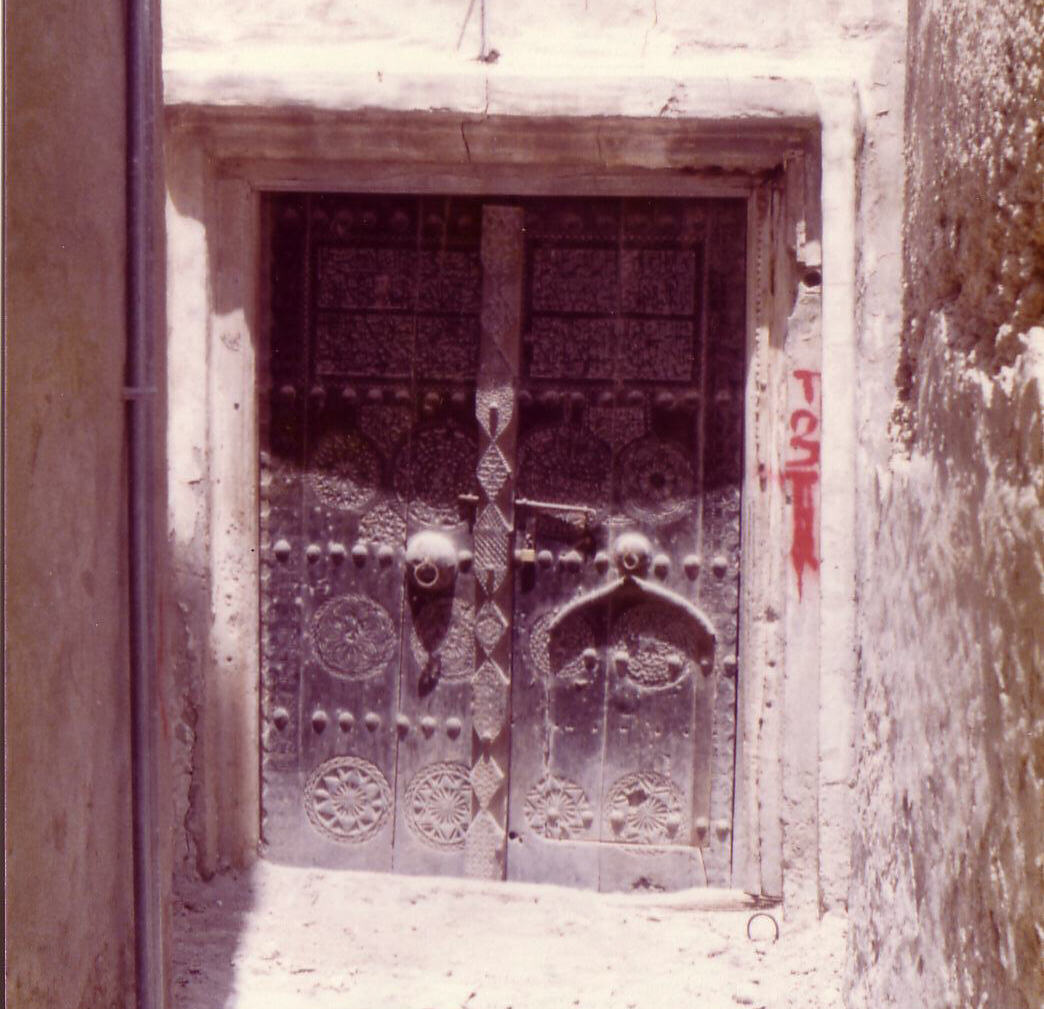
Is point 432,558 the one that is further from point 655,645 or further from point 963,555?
point 963,555

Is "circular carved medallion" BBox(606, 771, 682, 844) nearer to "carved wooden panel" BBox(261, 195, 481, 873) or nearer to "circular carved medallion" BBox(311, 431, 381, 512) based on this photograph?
"carved wooden panel" BBox(261, 195, 481, 873)

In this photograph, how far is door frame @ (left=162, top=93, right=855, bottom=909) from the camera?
259cm

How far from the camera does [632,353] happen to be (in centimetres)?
283

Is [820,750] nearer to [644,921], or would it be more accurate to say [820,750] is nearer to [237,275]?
[644,921]

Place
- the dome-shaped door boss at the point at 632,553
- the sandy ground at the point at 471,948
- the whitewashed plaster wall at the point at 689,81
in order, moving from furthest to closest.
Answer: the dome-shaped door boss at the point at 632,553
the whitewashed plaster wall at the point at 689,81
the sandy ground at the point at 471,948

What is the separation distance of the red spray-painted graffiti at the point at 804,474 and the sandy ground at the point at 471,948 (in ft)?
2.70

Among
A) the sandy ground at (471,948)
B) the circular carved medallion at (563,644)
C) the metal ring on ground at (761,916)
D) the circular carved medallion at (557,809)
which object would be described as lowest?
the sandy ground at (471,948)

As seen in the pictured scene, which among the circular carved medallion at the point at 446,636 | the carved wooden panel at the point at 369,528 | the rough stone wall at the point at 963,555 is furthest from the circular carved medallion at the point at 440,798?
the rough stone wall at the point at 963,555

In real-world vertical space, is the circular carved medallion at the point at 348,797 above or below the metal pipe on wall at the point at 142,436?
below

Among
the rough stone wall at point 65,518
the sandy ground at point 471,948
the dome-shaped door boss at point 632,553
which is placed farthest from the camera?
the dome-shaped door boss at point 632,553

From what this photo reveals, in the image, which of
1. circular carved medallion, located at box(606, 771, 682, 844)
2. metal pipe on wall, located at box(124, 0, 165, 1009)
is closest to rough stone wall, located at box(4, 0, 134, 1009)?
metal pipe on wall, located at box(124, 0, 165, 1009)

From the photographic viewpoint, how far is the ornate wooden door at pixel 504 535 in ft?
9.27

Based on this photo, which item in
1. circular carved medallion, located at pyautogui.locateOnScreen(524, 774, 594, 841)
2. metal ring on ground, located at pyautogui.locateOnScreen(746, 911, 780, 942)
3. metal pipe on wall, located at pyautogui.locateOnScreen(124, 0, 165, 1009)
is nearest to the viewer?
metal pipe on wall, located at pyautogui.locateOnScreen(124, 0, 165, 1009)

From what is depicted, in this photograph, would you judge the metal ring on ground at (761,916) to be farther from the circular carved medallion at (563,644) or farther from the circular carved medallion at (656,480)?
the circular carved medallion at (656,480)
